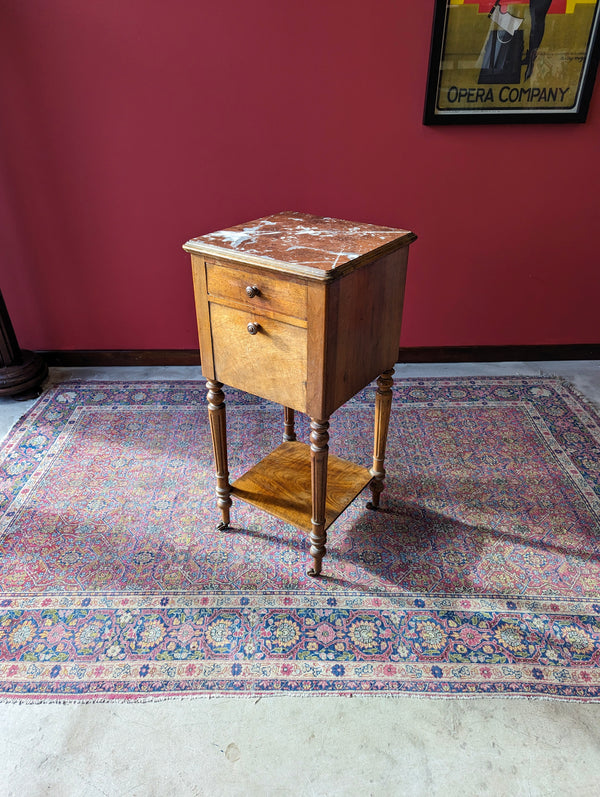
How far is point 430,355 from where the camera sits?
124 inches

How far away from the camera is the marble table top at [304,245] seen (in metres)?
1.38

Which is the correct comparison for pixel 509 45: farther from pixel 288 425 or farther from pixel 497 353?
pixel 288 425

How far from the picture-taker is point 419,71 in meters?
2.55

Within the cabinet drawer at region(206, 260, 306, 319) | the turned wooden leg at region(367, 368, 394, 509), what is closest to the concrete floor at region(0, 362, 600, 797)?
the turned wooden leg at region(367, 368, 394, 509)

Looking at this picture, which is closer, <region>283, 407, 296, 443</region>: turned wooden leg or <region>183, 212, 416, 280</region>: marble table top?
<region>183, 212, 416, 280</region>: marble table top

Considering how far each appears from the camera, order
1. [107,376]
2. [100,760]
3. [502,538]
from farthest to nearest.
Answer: [107,376], [502,538], [100,760]

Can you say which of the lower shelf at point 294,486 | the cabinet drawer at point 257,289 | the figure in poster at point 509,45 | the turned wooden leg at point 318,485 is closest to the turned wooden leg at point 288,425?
the lower shelf at point 294,486

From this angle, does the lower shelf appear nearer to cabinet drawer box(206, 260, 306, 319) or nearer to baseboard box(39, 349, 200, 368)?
cabinet drawer box(206, 260, 306, 319)

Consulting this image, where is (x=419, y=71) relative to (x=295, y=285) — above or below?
above

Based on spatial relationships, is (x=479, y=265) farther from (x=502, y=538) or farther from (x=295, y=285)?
(x=295, y=285)

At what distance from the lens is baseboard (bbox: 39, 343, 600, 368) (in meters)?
3.14

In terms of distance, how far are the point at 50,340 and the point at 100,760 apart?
7.75 feet

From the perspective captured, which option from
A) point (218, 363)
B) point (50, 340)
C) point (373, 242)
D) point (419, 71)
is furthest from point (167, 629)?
point (419, 71)

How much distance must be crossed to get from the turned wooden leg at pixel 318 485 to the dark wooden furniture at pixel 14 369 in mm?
1840
